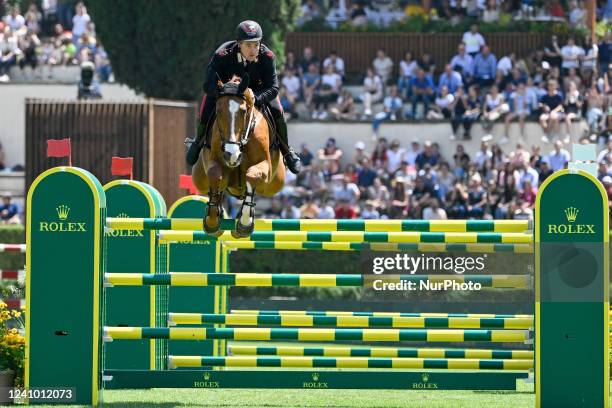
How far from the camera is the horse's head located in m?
9.80

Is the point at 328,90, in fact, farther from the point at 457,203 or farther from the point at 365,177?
the point at 457,203

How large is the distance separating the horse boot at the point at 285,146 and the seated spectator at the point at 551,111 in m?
15.3

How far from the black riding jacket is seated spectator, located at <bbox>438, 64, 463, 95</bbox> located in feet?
54.6

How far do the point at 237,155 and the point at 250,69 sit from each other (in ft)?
2.92

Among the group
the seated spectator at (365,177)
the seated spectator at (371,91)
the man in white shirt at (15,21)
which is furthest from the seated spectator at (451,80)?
the man in white shirt at (15,21)

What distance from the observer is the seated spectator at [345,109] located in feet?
89.6

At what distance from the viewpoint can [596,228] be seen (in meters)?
9.83

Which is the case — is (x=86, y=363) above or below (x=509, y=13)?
below

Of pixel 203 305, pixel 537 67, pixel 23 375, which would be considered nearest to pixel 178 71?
pixel 537 67

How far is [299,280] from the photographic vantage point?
995cm

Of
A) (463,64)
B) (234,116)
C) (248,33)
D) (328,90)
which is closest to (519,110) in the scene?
(463,64)

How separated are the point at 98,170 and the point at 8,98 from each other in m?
8.56

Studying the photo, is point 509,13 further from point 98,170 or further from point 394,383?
point 394,383

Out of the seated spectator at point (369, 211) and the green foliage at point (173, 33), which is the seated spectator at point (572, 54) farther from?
the seated spectator at point (369, 211)
